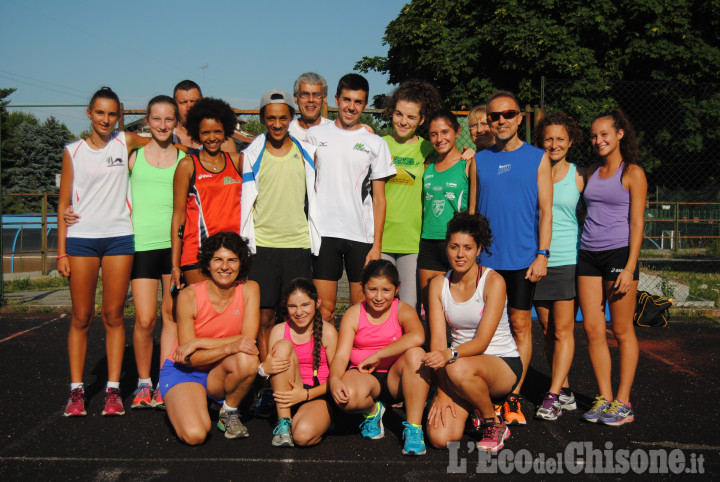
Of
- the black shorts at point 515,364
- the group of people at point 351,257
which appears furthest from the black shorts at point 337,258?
the black shorts at point 515,364

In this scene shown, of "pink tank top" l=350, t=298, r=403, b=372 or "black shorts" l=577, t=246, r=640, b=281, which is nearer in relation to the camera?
"pink tank top" l=350, t=298, r=403, b=372

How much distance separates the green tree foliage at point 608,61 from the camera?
16.7m

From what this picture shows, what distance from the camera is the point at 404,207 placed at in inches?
175

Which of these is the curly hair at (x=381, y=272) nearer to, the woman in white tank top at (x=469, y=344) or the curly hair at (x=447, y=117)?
the woman in white tank top at (x=469, y=344)

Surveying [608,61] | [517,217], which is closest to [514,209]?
[517,217]

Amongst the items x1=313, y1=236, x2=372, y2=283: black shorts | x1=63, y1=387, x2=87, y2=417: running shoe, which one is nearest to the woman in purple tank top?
x1=313, y1=236, x2=372, y2=283: black shorts

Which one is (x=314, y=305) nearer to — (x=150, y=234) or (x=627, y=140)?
(x=150, y=234)

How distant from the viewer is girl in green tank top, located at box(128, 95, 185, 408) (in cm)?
419

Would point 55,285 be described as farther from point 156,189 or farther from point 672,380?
point 672,380

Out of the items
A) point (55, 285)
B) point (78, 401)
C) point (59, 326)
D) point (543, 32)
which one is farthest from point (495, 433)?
point (543, 32)

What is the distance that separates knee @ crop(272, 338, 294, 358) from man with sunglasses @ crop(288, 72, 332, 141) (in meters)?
1.68

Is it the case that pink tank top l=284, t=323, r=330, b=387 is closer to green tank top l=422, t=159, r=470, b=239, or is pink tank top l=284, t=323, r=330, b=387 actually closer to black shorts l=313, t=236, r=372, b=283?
black shorts l=313, t=236, r=372, b=283

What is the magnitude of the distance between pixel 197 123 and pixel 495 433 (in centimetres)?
289

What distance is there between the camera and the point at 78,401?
4.04 meters
